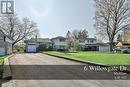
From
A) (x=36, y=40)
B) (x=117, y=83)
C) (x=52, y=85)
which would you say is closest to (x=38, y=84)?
(x=52, y=85)

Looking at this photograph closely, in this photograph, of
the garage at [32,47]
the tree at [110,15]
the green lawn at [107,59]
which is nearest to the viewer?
Result: the green lawn at [107,59]

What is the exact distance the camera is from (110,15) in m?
53.6

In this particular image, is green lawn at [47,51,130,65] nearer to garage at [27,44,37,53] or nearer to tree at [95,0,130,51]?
tree at [95,0,130,51]

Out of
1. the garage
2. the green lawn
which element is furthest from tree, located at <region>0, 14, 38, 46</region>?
the green lawn

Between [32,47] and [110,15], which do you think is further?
[32,47]

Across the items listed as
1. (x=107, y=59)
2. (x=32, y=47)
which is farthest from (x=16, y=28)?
(x=107, y=59)

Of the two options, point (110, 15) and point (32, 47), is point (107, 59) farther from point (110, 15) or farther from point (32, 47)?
point (32, 47)

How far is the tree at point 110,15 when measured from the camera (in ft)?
173

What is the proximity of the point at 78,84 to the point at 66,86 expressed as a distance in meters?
0.75

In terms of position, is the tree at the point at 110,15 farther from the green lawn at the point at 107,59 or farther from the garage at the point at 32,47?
the garage at the point at 32,47

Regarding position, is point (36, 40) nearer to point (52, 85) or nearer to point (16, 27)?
point (16, 27)

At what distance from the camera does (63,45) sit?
98.8m

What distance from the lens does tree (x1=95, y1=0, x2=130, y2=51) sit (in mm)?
52812

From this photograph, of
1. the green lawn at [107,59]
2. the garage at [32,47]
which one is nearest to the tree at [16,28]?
the garage at [32,47]
